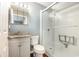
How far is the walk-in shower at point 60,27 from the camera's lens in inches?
62.8

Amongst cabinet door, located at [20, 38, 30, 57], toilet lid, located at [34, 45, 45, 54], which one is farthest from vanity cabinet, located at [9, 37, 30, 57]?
toilet lid, located at [34, 45, 45, 54]

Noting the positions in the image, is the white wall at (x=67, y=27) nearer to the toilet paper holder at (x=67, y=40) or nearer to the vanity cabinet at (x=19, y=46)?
the toilet paper holder at (x=67, y=40)

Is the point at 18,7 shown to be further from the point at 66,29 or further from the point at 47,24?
the point at 66,29

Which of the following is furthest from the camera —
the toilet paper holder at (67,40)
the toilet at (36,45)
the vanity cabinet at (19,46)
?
the toilet paper holder at (67,40)

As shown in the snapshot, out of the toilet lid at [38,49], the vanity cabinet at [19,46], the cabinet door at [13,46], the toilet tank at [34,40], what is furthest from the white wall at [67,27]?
the cabinet door at [13,46]

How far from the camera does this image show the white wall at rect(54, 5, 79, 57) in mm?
1579

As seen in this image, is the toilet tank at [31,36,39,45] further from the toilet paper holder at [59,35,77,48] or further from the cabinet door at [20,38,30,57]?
the toilet paper holder at [59,35,77,48]

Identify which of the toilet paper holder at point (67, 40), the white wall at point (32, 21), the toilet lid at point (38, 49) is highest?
the white wall at point (32, 21)

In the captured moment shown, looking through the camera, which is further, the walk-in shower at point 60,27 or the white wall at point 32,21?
the walk-in shower at point 60,27

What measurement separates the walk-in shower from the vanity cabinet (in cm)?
27

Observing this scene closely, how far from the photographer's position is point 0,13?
110 centimetres

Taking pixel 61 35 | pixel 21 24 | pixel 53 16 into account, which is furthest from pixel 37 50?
pixel 53 16

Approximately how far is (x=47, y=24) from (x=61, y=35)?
1.19ft

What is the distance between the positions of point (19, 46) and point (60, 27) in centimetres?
90
